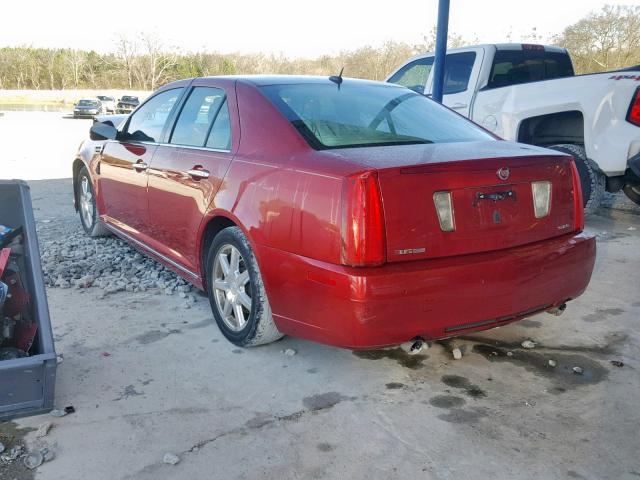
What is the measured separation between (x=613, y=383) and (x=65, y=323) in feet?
10.9

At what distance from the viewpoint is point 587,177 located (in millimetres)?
6660

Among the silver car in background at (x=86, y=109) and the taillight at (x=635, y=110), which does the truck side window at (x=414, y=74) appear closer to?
the taillight at (x=635, y=110)

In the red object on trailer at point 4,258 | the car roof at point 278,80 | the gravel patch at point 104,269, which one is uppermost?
the car roof at point 278,80

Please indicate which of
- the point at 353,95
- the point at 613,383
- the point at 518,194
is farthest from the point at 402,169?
the point at 613,383

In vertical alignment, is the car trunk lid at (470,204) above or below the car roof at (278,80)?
below

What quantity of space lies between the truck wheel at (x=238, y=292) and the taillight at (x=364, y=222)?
2.69 ft

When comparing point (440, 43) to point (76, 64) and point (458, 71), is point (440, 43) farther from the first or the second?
point (76, 64)

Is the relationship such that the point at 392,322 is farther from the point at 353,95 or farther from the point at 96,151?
the point at 96,151

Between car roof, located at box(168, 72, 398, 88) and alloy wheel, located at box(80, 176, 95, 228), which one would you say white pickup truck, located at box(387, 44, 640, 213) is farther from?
alloy wheel, located at box(80, 176, 95, 228)

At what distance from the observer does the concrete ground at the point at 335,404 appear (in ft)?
7.94

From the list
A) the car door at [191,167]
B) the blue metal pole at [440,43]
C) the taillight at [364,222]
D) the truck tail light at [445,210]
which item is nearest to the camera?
the taillight at [364,222]

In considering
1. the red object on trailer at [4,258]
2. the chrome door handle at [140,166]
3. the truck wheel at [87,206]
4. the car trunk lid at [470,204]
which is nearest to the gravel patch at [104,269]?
the truck wheel at [87,206]

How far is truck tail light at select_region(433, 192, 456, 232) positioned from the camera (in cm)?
269

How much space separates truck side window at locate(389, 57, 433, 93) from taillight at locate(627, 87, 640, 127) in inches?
122
